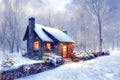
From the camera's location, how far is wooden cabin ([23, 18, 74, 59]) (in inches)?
1571

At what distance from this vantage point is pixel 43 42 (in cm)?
3956

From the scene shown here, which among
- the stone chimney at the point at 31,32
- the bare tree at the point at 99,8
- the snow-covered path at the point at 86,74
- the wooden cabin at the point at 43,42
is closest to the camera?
the snow-covered path at the point at 86,74

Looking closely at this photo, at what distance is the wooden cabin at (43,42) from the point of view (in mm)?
39906

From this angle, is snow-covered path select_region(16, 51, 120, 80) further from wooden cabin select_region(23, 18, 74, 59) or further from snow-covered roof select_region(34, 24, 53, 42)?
snow-covered roof select_region(34, 24, 53, 42)

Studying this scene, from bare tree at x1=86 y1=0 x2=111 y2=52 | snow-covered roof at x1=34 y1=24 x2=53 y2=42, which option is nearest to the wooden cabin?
snow-covered roof at x1=34 y1=24 x2=53 y2=42

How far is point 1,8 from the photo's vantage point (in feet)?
224

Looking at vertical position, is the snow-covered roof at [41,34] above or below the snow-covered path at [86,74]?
above

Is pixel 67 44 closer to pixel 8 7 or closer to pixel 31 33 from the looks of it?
pixel 31 33

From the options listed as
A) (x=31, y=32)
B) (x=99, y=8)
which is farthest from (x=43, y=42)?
(x=99, y=8)

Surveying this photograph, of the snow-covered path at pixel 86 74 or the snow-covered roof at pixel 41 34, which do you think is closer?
the snow-covered path at pixel 86 74

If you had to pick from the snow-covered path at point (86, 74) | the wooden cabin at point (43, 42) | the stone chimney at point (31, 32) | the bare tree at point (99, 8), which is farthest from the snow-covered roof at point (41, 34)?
the bare tree at point (99, 8)

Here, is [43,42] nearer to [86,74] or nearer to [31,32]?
[31,32]

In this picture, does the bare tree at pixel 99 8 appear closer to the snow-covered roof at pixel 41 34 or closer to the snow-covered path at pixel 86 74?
the snow-covered roof at pixel 41 34

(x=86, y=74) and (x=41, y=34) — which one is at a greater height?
(x=41, y=34)
